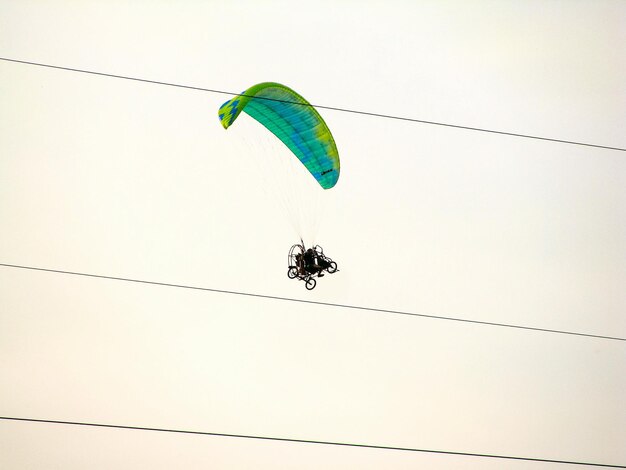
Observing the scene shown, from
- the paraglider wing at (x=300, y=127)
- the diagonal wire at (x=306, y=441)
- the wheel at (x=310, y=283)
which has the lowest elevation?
the diagonal wire at (x=306, y=441)

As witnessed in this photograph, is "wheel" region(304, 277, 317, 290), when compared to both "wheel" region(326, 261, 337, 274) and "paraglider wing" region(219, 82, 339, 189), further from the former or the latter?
"paraglider wing" region(219, 82, 339, 189)

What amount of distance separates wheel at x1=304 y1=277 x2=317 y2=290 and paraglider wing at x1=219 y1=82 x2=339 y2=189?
1.00 metres

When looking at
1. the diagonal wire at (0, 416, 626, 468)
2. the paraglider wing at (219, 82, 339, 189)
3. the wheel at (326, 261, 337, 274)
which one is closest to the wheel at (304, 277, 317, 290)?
the wheel at (326, 261, 337, 274)

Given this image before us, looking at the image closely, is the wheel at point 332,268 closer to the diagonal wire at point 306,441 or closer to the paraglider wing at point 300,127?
the paraglider wing at point 300,127

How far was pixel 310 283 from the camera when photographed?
6.42 meters

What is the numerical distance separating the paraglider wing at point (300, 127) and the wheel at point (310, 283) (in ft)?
3.27

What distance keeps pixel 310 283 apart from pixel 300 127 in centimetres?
167

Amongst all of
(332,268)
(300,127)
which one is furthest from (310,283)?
(300,127)

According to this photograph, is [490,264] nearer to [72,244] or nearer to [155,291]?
[155,291]

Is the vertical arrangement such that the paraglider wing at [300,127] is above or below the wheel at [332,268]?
above

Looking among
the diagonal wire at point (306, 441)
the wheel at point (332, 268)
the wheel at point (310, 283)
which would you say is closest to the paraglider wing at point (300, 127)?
the wheel at point (332, 268)

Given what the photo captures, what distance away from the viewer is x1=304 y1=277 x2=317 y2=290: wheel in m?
6.25

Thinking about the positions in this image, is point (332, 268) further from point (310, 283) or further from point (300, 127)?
point (300, 127)

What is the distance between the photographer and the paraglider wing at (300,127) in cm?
546
